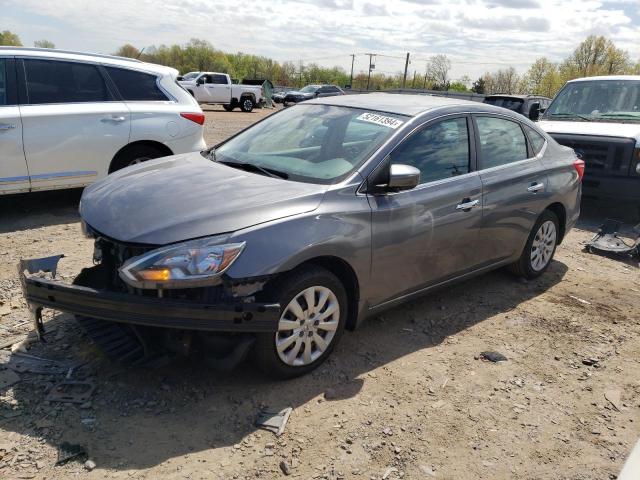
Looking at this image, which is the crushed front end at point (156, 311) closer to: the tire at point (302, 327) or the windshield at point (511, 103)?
the tire at point (302, 327)

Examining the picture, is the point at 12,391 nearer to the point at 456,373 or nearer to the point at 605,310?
the point at 456,373

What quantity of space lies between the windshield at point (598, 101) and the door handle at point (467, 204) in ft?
18.4

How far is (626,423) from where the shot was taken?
3352mm

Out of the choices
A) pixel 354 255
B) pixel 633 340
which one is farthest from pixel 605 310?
pixel 354 255

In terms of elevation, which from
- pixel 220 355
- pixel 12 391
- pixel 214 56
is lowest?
pixel 12 391

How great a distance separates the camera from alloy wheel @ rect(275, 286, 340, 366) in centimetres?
327

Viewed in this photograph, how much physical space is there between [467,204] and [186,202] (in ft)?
7.11

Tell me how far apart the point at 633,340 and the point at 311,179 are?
297 centimetres

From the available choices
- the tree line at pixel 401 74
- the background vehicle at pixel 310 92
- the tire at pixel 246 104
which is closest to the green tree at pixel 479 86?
the tree line at pixel 401 74

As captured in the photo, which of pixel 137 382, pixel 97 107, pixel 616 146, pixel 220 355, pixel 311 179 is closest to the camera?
pixel 220 355

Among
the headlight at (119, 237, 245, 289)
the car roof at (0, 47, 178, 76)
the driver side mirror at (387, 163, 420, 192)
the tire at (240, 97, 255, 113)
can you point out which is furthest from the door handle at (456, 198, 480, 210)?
the tire at (240, 97, 255, 113)

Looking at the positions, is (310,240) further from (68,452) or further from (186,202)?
(68,452)

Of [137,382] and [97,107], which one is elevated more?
[97,107]

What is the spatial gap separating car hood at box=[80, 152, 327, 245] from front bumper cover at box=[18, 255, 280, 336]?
1.11 feet
